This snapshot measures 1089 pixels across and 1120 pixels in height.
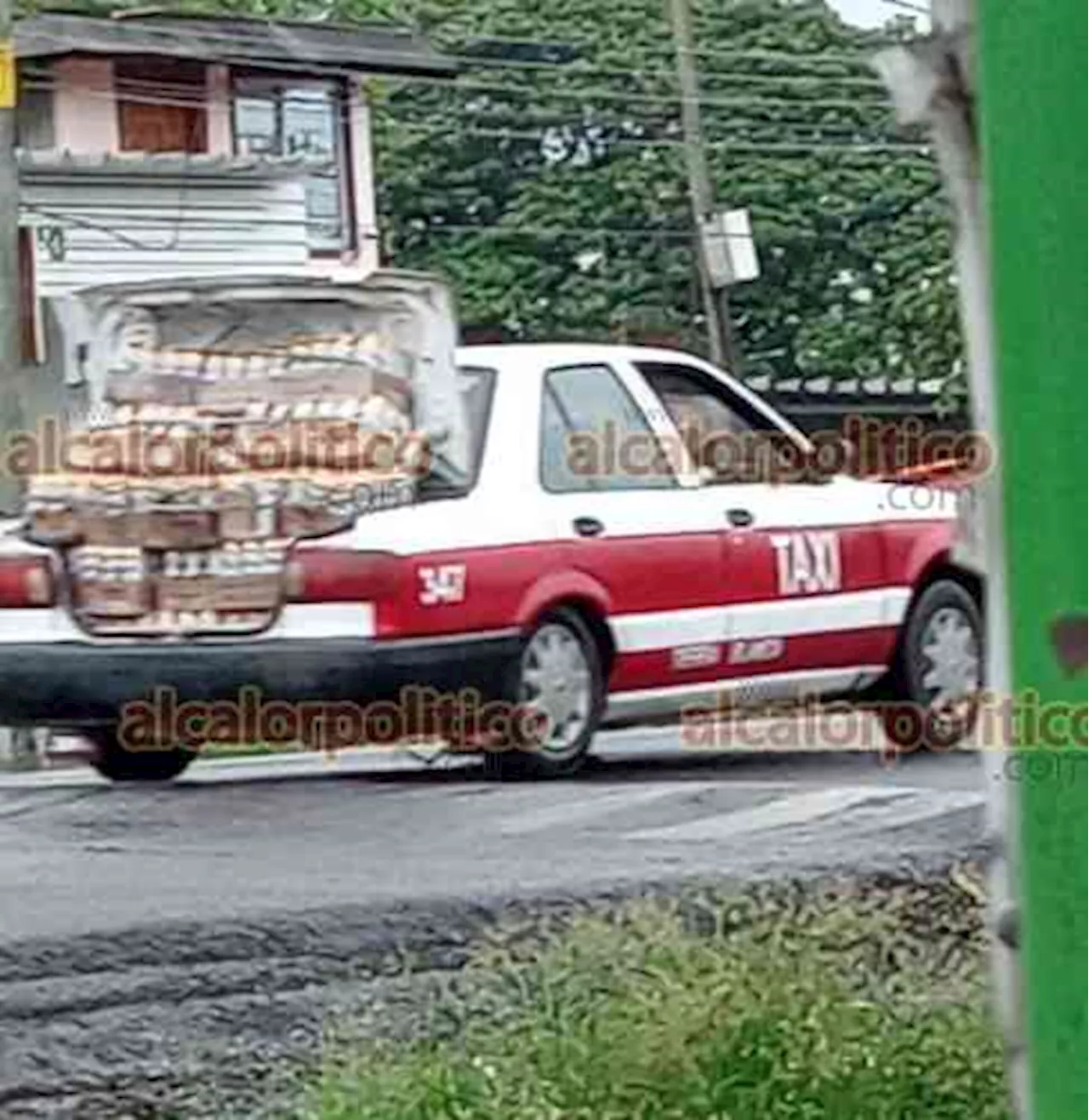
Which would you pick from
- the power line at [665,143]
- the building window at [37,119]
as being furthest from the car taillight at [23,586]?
the power line at [665,143]

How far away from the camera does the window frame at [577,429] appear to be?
11312 millimetres

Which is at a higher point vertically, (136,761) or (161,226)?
(161,226)

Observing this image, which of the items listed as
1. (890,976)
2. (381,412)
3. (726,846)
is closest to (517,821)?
(726,846)

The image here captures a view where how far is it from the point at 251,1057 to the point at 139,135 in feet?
112

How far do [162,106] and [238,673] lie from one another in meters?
29.5

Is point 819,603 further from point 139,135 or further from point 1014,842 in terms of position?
point 139,135

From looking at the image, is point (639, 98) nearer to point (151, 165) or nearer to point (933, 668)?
point (151, 165)

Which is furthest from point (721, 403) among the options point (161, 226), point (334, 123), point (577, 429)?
point (334, 123)

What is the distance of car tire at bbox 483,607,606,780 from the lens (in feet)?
36.2

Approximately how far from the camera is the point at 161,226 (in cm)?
3775

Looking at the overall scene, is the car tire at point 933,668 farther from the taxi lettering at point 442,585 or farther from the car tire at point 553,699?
the taxi lettering at point 442,585

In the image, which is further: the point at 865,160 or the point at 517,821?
the point at 865,160

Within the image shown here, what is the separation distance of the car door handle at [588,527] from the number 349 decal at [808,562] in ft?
3.15

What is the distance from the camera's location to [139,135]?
39312mm
